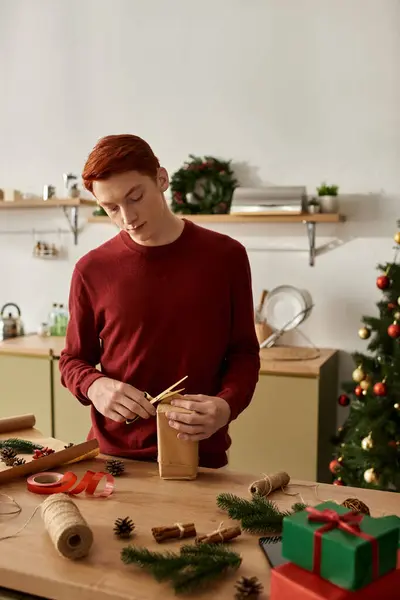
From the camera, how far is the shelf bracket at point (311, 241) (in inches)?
137

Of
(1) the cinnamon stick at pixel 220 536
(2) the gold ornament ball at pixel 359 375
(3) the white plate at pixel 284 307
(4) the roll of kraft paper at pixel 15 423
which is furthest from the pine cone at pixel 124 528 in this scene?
(3) the white plate at pixel 284 307

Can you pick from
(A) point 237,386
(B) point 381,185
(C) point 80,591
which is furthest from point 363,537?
(B) point 381,185

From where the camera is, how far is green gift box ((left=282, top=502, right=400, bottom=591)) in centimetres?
88

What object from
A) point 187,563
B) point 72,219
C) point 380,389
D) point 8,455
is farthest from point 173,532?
point 72,219

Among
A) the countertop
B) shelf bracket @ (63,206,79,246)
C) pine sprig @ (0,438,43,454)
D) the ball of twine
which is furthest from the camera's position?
shelf bracket @ (63,206,79,246)

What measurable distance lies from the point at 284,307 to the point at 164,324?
202 centimetres

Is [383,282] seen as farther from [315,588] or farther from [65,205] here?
[315,588]

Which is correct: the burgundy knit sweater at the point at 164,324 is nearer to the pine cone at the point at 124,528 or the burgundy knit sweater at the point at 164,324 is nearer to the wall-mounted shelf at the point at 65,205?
the pine cone at the point at 124,528

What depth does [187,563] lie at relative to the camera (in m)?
1.05

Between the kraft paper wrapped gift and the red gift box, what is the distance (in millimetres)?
540

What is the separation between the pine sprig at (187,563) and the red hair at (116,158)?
78 cm

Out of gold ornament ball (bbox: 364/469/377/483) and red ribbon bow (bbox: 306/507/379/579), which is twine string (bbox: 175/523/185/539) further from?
gold ornament ball (bbox: 364/469/377/483)

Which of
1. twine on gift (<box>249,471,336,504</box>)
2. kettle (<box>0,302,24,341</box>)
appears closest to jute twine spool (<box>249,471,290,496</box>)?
twine on gift (<box>249,471,336,504</box>)

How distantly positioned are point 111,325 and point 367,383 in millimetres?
1478
